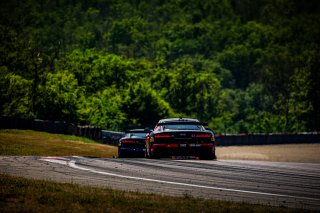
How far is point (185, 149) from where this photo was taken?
20453mm

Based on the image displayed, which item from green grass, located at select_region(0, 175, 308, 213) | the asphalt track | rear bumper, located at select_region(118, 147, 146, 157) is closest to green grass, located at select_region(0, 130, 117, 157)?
rear bumper, located at select_region(118, 147, 146, 157)

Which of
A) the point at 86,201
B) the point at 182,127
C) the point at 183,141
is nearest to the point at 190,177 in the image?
the point at 183,141

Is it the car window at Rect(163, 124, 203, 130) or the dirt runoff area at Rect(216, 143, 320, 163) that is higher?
the car window at Rect(163, 124, 203, 130)

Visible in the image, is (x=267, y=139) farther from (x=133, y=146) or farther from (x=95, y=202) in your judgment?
(x=95, y=202)

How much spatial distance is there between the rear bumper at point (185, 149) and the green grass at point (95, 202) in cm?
756

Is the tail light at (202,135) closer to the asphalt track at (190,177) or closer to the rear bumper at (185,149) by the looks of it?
the rear bumper at (185,149)

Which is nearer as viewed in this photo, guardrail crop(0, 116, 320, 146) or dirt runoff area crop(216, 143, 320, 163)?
dirt runoff area crop(216, 143, 320, 163)

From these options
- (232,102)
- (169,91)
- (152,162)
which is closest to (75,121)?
(169,91)

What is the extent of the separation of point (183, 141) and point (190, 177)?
4.55 m

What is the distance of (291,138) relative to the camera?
64875mm

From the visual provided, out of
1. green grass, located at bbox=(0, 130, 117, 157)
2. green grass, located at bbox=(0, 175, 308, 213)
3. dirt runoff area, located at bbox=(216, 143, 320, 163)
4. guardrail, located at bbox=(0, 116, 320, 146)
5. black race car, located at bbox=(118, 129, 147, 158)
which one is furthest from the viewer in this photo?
guardrail, located at bbox=(0, 116, 320, 146)

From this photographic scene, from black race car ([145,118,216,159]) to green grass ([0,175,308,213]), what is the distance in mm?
7561

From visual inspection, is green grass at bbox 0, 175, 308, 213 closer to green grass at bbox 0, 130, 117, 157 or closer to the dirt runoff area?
green grass at bbox 0, 130, 117, 157

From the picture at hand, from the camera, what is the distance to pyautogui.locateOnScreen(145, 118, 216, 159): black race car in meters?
20.4
